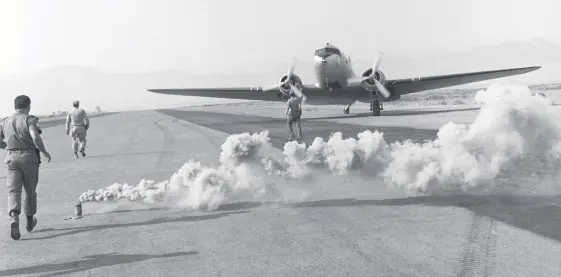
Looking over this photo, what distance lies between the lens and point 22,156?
25.7 feet

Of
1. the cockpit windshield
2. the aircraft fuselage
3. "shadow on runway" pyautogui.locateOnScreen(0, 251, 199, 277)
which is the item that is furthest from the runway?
the cockpit windshield

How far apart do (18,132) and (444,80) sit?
36.8 m

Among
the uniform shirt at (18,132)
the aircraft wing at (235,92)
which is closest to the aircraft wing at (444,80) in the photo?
the aircraft wing at (235,92)

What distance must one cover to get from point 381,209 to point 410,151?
234cm

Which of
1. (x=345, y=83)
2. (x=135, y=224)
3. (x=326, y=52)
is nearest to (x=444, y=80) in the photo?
(x=345, y=83)

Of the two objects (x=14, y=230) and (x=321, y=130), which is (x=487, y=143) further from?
(x=321, y=130)

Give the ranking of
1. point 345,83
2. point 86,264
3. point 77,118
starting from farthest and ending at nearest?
1. point 345,83
2. point 77,118
3. point 86,264

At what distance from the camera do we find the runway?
5598 mm

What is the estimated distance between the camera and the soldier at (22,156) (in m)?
7.73

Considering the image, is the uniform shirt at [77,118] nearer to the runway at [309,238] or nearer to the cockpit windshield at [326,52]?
the runway at [309,238]

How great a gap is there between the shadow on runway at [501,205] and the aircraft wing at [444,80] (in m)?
29.3

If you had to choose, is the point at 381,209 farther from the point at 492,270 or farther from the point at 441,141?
the point at 492,270

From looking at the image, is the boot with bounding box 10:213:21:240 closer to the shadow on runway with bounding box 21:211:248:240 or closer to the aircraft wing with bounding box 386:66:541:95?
the shadow on runway with bounding box 21:211:248:240

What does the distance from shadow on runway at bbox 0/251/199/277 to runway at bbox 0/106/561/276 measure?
0.02m
